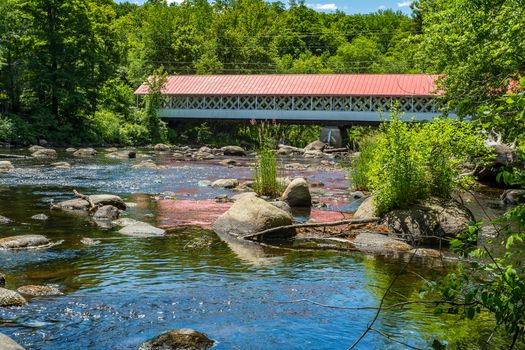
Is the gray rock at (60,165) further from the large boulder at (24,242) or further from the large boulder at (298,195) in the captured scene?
the large boulder at (24,242)

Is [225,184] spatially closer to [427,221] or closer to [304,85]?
[427,221]

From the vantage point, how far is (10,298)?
5.52 meters

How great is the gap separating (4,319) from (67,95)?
2805 centimetres

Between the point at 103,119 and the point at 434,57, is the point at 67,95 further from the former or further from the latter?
the point at 434,57

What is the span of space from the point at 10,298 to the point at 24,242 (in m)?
2.62

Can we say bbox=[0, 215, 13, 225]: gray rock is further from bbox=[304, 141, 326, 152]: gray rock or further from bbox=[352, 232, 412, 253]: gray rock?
bbox=[304, 141, 326, 152]: gray rock

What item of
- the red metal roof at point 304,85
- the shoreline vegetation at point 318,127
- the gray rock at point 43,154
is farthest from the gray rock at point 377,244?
the red metal roof at point 304,85

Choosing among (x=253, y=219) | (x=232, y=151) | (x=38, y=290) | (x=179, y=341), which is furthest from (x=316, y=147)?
(x=179, y=341)

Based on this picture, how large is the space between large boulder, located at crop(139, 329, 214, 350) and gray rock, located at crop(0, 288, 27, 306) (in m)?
1.57

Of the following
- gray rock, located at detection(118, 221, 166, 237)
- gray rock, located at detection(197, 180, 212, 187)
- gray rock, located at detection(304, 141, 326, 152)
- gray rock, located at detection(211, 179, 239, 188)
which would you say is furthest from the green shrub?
gray rock, located at detection(304, 141, 326, 152)

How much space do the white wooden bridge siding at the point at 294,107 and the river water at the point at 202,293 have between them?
24945mm

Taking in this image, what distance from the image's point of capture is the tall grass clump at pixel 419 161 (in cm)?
907

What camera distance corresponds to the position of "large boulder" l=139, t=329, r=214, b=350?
455 cm

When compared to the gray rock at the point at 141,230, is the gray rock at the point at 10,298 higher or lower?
higher
